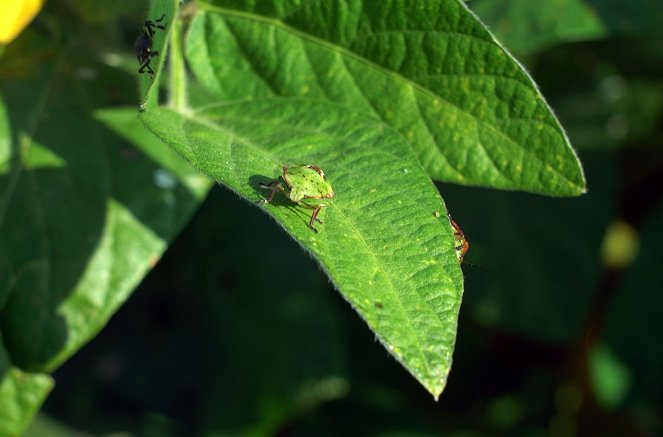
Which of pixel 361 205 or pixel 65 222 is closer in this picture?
pixel 361 205

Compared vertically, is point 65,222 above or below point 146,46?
below

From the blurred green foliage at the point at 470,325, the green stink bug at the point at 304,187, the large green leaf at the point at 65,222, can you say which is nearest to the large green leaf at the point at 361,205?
the green stink bug at the point at 304,187

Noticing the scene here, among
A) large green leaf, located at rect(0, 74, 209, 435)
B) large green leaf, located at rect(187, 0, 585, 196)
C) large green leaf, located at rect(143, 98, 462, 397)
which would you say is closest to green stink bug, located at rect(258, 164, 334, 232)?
large green leaf, located at rect(143, 98, 462, 397)

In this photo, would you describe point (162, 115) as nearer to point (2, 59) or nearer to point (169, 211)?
point (169, 211)

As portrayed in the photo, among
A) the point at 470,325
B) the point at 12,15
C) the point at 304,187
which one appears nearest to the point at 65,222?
the point at 12,15

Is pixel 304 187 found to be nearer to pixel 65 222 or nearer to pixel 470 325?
pixel 65 222

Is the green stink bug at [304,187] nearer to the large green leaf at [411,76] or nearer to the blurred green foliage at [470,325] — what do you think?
the large green leaf at [411,76]
